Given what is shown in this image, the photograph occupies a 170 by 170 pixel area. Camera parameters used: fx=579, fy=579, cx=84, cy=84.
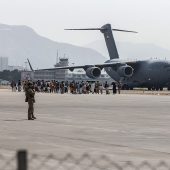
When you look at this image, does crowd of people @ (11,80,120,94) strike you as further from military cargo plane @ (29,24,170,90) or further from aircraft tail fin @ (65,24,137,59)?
aircraft tail fin @ (65,24,137,59)

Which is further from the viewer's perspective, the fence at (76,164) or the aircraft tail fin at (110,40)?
the aircraft tail fin at (110,40)

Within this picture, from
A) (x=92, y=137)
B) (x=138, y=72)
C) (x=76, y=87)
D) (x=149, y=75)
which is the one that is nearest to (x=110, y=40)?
(x=138, y=72)

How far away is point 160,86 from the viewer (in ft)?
253

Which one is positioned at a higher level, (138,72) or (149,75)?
(138,72)

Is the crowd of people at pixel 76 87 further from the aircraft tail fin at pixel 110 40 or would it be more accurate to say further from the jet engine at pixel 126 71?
the aircraft tail fin at pixel 110 40

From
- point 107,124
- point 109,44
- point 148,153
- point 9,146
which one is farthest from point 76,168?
point 109,44

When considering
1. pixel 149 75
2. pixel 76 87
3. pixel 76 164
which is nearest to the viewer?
pixel 76 164

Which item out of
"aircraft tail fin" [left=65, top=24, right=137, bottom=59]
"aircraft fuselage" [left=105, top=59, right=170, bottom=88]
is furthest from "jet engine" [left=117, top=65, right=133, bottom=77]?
"aircraft tail fin" [left=65, top=24, right=137, bottom=59]

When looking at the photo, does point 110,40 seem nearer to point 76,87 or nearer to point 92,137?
point 76,87

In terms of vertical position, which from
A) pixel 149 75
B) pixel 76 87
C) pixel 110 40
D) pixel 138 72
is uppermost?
pixel 110 40

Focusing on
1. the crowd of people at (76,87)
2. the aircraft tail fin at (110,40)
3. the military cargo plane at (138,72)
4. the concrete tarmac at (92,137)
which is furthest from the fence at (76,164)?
the aircraft tail fin at (110,40)

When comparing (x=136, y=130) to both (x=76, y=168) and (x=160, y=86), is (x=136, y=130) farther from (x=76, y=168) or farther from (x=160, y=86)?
(x=160, y=86)

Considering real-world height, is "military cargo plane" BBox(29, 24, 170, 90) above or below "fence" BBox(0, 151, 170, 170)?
above

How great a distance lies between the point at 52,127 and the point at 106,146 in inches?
247
